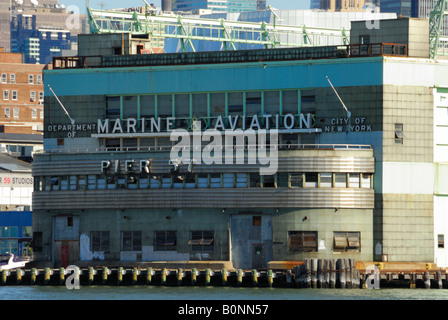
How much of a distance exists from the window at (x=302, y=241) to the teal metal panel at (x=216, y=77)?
1479cm

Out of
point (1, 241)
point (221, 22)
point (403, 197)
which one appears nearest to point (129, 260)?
point (403, 197)

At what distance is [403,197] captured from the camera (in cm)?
12044

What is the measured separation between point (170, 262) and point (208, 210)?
5796mm

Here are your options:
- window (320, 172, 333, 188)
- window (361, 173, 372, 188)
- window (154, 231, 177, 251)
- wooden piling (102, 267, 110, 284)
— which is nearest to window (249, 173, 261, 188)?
window (320, 172, 333, 188)

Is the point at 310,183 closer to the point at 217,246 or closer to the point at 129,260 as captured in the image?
the point at 217,246

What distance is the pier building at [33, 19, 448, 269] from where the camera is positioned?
118m

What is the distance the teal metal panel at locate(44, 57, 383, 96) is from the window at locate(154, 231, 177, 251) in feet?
49.7

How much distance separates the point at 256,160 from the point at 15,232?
5801 cm

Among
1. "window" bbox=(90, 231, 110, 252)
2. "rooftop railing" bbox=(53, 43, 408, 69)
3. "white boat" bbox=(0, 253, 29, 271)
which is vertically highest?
"rooftop railing" bbox=(53, 43, 408, 69)

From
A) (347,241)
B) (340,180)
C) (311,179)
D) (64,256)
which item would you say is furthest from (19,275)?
(340,180)

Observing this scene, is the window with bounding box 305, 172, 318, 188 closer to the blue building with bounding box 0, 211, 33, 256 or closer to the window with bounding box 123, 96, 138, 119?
the window with bounding box 123, 96, 138, 119

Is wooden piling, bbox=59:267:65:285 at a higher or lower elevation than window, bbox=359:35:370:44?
lower

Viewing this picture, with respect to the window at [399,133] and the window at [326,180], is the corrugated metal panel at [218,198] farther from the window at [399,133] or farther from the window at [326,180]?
the window at [399,133]

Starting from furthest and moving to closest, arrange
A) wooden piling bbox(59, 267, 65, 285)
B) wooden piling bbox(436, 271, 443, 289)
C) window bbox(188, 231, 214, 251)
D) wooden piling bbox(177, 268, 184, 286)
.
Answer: window bbox(188, 231, 214, 251)
wooden piling bbox(59, 267, 65, 285)
wooden piling bbox(177, 268, 184, 286)
wooden piling bbox(436, 271, 443, 289)
